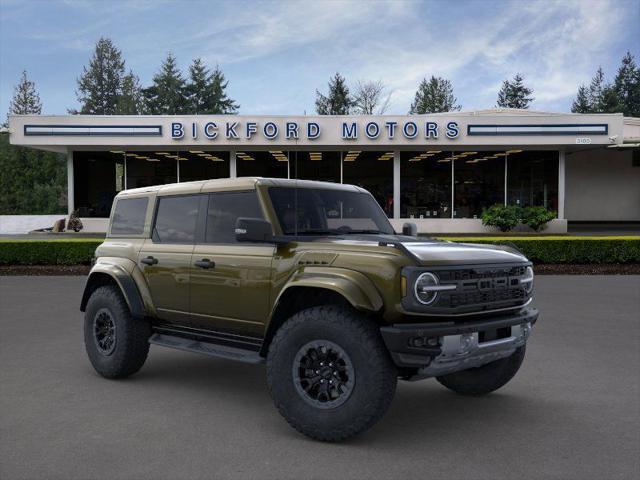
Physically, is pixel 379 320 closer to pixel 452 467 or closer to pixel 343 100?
pixel 452 467

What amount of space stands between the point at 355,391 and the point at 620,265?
14.4 m

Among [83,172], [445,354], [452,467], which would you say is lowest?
[452,467]

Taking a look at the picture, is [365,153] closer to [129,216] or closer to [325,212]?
[129,216]

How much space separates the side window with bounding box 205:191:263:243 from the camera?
5.10 metres

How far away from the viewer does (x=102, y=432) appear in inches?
172

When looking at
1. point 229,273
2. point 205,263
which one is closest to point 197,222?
point 205,263

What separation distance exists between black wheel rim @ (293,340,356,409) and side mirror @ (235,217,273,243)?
0.89 m

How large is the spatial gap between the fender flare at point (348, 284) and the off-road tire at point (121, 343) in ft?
7.49

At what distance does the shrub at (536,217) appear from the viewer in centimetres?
2583

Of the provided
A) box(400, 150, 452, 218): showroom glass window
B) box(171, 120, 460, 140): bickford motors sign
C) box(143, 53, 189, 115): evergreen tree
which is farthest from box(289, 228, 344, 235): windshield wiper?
box(143, 53, 189, 115): evergreen tree

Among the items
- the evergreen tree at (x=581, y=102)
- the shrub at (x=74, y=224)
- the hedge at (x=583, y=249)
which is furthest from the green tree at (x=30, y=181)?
the evergreen tree at (x=581, y=102)

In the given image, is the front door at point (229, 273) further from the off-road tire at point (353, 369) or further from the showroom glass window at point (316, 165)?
the showroom glass window at point (316, 165)

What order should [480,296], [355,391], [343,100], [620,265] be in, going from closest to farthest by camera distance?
[355,391], [480,296], [620,265], [343,100]

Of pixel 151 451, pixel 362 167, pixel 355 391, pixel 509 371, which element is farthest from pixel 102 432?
pixel 362 167
